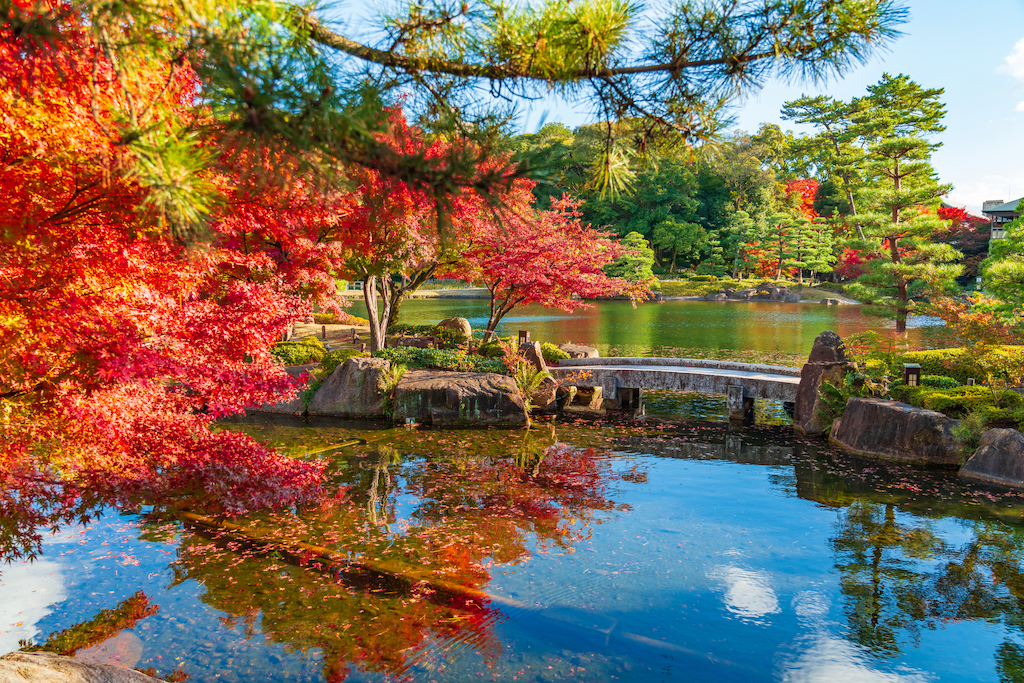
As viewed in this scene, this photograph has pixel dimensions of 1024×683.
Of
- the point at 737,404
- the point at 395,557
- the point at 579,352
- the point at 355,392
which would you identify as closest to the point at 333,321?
the point at 579,352

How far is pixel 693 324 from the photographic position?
94.7 ft

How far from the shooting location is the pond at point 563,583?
433 cm

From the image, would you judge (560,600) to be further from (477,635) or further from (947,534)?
(947,534)

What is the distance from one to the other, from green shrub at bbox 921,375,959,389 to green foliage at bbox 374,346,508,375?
747cm

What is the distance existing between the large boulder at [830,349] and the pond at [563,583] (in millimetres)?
2792

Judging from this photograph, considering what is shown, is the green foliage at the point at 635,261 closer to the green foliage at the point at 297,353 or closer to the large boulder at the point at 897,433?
the green foliage at the point at 297,353

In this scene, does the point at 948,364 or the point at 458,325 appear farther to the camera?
the point at 458,325

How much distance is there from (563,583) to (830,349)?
779 cm

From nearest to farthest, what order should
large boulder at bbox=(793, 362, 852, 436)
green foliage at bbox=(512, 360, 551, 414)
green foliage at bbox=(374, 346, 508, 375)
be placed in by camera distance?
large boulder at bbox=(793, 362, 852, 436) → green foliage at bbox=(512, 360, 551, 414) → green foliage at bbox=(374, 346, 508, 375)

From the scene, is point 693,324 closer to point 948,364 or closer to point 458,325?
point 458,325

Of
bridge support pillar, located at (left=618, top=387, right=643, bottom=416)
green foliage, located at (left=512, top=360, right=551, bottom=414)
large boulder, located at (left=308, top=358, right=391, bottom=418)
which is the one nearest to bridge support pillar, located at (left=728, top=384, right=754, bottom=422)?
bridge support pillar, located at (left=618, top=387, right=643, bottom=416)

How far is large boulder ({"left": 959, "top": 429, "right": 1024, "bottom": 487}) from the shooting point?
831cm

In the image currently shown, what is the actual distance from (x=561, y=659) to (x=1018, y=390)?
938 cm

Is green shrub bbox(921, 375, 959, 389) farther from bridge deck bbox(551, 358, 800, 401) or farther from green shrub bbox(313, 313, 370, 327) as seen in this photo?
green shrub bbox(313, 313, 370, 327)
